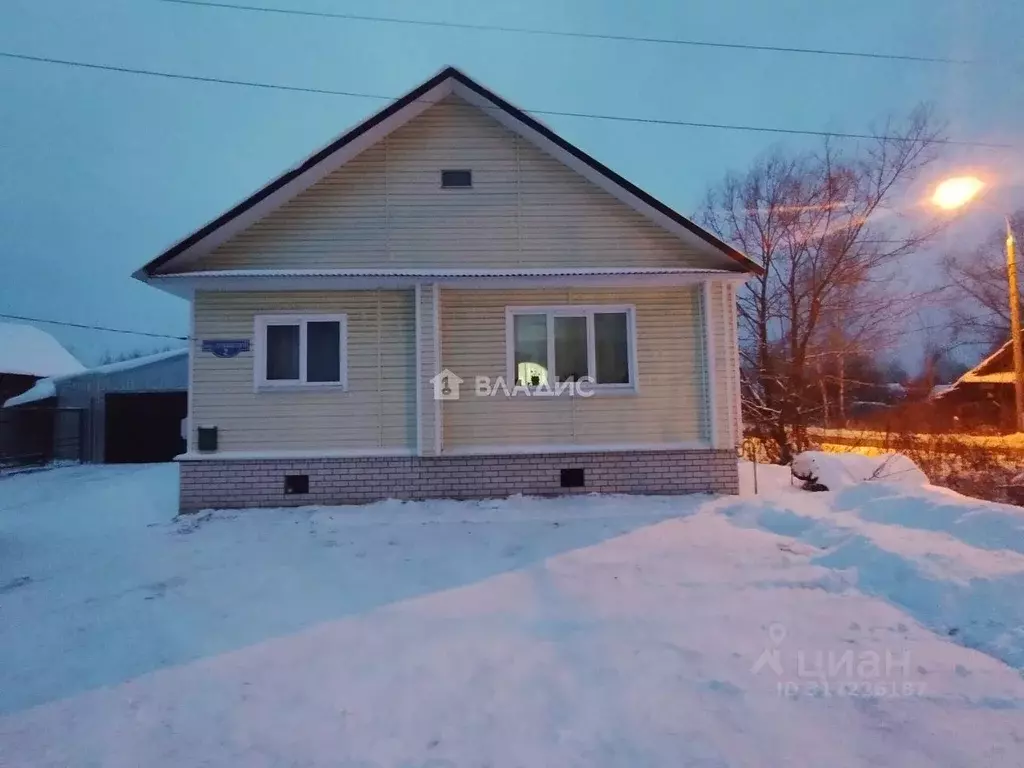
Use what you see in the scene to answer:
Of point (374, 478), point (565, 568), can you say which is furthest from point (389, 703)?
point (374, 478)

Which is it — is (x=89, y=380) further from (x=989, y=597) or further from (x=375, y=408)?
(x=989, y=597)

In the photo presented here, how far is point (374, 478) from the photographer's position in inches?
344

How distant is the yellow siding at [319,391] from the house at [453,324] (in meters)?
0.02

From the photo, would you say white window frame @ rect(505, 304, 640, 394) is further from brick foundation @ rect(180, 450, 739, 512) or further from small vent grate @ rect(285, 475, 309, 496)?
small vent grate @ rect(285, 475, 309, 496)

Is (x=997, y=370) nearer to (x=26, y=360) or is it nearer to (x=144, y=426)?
(x=144, y=426)

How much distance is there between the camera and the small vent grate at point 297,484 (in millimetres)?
8711

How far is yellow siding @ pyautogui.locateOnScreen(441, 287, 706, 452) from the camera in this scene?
353 inches

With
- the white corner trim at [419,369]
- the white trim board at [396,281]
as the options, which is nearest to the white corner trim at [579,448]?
the white corner trim at [419,369]

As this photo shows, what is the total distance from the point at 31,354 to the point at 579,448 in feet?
74.1

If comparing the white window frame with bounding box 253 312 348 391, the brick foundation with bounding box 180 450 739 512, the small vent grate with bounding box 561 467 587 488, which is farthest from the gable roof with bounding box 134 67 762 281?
the small vent grate with bounding box 561 467 587 488

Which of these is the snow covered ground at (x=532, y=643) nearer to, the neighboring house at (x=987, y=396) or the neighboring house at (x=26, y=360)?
the neighboring house at (x=26, y=360)

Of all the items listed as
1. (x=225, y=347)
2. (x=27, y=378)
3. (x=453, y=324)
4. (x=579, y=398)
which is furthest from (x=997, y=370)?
(x=27, y=378)

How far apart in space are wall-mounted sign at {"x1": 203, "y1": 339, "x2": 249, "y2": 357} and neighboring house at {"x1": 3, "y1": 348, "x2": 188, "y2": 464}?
12245mm

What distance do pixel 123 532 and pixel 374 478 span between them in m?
3.32
